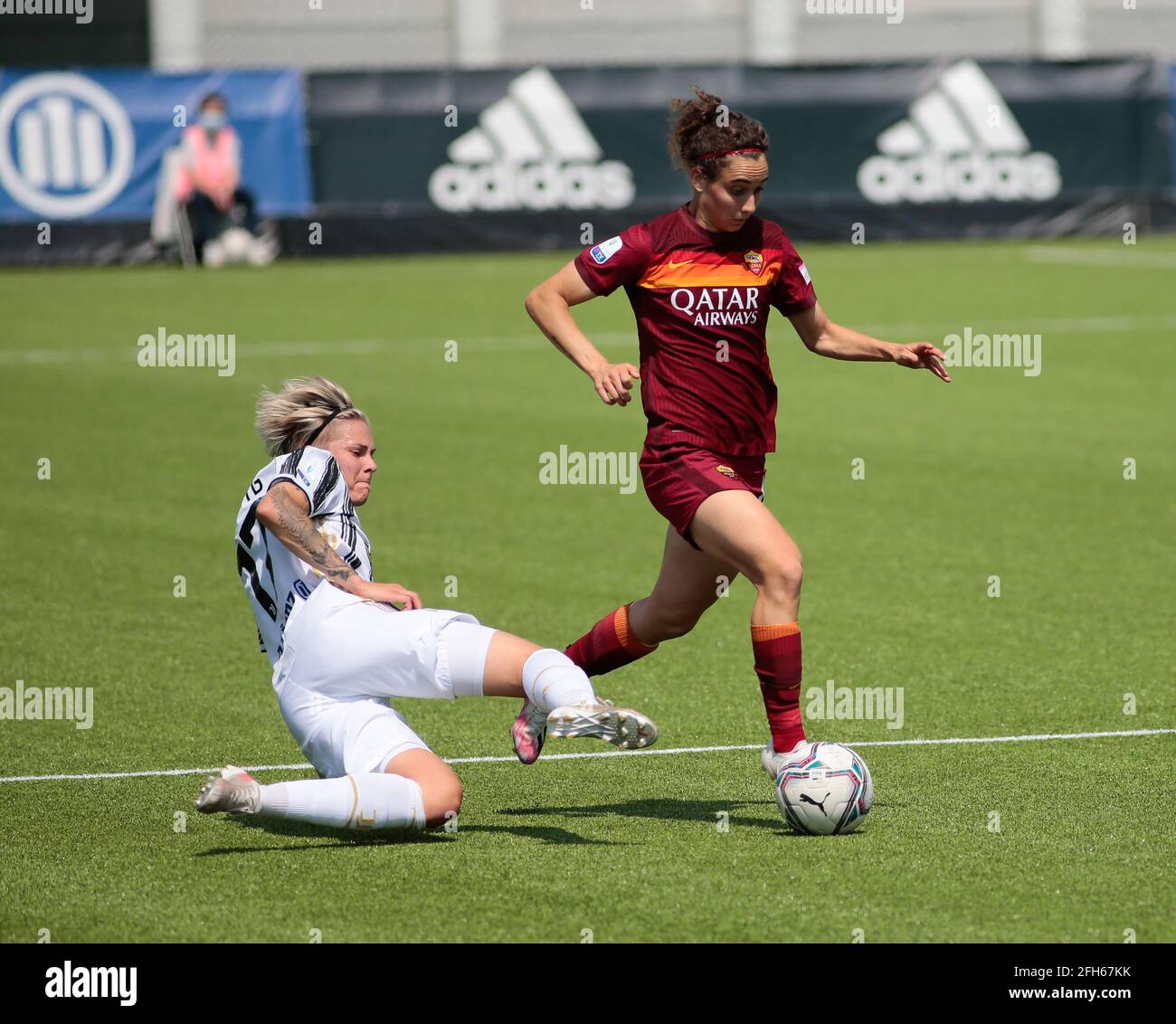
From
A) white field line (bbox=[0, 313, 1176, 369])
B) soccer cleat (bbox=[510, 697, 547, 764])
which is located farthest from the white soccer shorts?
white field line (bbox=[0, 313, 1176, 369])

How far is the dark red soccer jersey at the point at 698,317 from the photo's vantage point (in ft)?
22.2

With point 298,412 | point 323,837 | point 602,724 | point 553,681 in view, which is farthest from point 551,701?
point 298,412

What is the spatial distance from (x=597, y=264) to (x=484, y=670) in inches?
57.8

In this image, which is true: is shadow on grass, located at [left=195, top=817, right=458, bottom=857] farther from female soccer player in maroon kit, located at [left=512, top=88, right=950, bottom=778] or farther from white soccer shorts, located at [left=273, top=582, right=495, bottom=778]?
female soccer player in maroon kit, located at [left=512, top=88, right=950, bottom=778]

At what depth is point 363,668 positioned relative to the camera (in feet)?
20.6

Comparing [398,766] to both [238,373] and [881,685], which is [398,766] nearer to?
[881,685]

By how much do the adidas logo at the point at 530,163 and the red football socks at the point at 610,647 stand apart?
21.7 metres

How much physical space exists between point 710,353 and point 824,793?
5.11 feet

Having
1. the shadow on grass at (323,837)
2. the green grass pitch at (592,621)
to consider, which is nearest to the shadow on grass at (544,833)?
the green grass pitch at (592,621)

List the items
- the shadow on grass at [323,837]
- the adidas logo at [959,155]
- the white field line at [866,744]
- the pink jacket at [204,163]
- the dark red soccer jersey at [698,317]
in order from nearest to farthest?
the shadow on grass at [323,837] → the dark red soccer jersey at [698,317] → the white field line at [866,744] → the pink jacket at [204,163] → the adidas logo at [959,155]

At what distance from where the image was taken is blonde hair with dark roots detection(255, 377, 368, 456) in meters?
6.67

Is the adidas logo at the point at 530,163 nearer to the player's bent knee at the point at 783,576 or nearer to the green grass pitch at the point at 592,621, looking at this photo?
the green grass pitch at the point at 592,621

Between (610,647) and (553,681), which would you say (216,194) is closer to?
(610,647)
